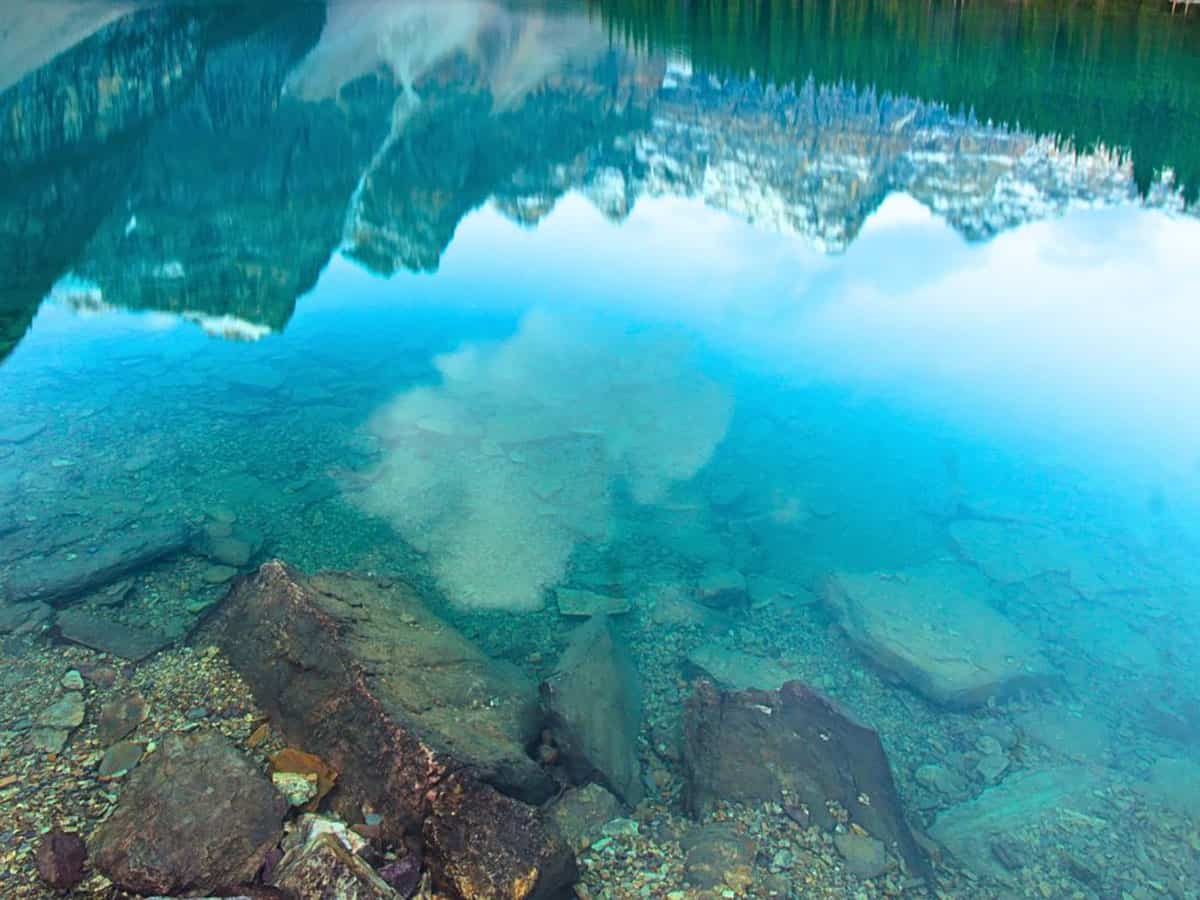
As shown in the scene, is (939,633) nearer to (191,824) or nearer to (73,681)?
(191,824)

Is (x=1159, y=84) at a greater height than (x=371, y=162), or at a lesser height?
greater

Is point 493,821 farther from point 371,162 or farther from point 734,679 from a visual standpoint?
point 371,162

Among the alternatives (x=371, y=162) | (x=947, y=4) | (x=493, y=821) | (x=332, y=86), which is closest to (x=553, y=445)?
(x=493, y=821)

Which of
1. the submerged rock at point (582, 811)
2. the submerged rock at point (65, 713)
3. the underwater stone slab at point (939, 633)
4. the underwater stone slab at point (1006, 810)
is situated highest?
the submerged rock at point (65, 713)

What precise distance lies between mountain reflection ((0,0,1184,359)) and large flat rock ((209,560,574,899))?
34.3ft

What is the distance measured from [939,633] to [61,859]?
8.21 m

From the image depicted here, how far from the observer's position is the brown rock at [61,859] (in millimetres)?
5465

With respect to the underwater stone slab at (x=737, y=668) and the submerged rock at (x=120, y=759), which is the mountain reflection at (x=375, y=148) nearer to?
the submerged rock at (x=120, y=759)

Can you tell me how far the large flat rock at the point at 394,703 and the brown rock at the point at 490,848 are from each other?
1 centimetres

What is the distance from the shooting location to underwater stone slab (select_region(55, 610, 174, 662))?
7891 mm

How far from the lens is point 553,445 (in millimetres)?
13016

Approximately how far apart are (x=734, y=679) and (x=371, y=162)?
29937 mm

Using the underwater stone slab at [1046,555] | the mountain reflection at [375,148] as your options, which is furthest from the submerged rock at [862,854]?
the mountain reflection at [375,148]

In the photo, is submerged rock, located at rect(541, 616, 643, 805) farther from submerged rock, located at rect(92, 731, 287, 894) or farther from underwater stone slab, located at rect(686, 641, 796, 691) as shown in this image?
submerged rock, located at rect(92, 731, 287, 894)
